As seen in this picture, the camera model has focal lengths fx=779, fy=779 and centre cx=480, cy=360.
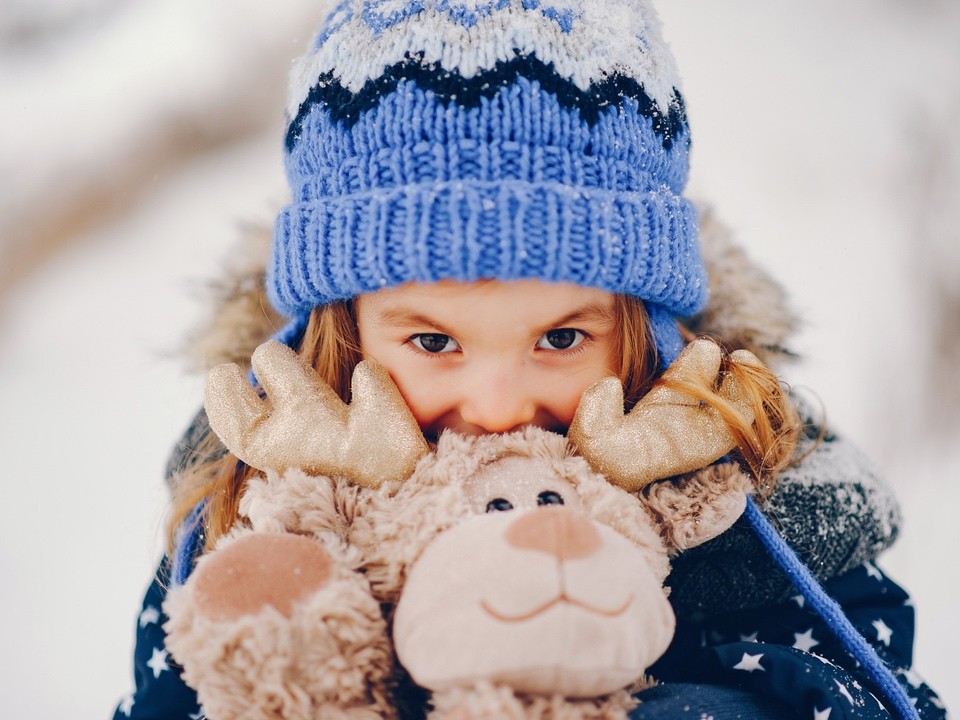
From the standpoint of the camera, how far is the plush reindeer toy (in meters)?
0.58

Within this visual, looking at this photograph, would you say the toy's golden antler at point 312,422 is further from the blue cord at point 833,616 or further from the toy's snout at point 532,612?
the blue cord at point 833,616

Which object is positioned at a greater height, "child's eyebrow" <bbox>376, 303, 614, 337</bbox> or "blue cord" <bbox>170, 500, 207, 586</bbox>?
"child's eyebrow" <bbox>376, 303, 614, 337</bbox>

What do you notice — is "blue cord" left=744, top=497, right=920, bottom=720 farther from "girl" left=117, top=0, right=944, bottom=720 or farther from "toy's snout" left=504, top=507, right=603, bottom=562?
"toy's snout" left=504, top=507, right=603, bottom=562

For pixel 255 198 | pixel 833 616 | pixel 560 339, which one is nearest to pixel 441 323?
pixel 560 339

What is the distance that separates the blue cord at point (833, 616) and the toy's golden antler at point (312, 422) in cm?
41

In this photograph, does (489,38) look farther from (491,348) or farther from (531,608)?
(531,608)

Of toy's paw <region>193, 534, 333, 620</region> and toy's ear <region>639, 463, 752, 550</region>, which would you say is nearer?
toy's paw <region>193, 534, 333, 620</region>

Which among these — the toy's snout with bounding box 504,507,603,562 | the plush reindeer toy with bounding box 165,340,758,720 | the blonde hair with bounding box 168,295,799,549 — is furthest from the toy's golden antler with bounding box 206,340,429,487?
the toy's snout with bounding box 504,507,603,562

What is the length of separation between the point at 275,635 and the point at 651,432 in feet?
1.45

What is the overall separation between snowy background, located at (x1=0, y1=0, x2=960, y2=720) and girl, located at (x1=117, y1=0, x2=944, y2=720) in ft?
3.43

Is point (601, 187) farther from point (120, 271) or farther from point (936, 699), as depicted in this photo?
point (120, 271)

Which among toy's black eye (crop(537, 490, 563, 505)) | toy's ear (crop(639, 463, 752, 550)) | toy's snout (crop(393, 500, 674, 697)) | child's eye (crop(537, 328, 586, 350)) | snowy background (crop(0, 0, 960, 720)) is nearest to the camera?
toy's snout (crop(393, 500, 674, 697))

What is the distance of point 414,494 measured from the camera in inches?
29.1

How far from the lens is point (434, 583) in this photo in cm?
61
